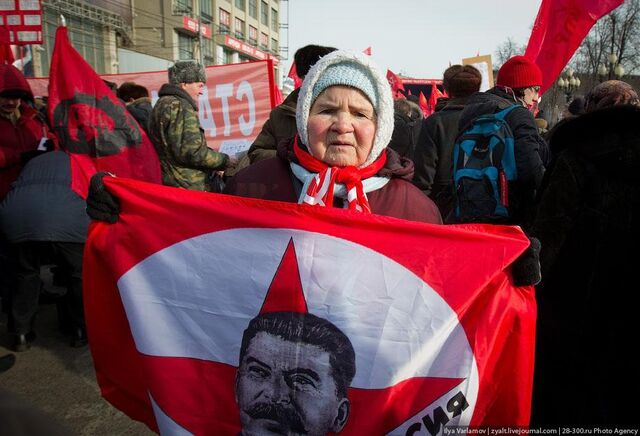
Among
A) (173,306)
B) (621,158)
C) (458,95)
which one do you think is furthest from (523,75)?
(173,306)

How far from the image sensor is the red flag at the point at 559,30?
395 cm

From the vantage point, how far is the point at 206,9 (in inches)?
Result: 1871

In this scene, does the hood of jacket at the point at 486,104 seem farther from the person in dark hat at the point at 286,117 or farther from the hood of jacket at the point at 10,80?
the hood of jacket at the point at 10,80

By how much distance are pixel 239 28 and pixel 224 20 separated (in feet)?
13.6

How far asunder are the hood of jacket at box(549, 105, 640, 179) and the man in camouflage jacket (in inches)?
98.9

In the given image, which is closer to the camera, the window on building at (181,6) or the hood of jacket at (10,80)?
the hood of jacket at (10,80)

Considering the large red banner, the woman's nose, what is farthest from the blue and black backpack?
the large red banner

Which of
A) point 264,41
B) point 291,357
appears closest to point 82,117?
point 291,357

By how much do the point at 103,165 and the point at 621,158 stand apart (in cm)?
280

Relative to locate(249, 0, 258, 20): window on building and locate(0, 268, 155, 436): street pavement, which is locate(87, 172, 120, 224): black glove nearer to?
locate(0, 268, 155, 436): street pavement

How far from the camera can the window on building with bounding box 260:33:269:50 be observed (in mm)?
60188

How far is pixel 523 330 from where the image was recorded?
1.56m

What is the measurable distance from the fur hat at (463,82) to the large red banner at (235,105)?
2.66 m

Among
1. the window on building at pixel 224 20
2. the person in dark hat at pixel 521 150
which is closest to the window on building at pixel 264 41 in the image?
the window on building at pixel 224 20
